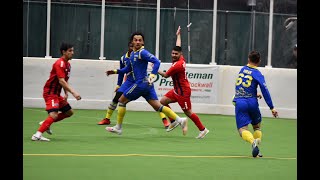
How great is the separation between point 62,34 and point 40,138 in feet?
37.7

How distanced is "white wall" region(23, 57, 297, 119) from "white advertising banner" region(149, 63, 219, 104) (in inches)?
3.4

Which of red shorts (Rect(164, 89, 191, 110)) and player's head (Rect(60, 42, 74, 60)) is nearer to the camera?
player's head (Rect(60, 42, 74, 60))

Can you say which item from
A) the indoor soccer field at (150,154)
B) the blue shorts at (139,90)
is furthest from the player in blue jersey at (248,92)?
the blue shorts at (139,90)

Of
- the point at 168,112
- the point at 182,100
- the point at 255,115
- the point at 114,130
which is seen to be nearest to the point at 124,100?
the point at 114,130

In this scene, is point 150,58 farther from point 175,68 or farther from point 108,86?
point 108,86

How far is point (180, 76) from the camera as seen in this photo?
17297mm

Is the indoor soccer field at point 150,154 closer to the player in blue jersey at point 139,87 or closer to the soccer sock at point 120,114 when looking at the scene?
the soccer sock at point 120,114

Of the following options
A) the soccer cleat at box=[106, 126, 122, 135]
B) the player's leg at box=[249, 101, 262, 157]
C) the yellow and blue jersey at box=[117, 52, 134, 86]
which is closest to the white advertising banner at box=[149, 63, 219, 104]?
the yellow and blue jersey at box=[117, 52, 134, 86]

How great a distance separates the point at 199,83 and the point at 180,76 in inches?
274

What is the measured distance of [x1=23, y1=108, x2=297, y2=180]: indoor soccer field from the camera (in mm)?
10672

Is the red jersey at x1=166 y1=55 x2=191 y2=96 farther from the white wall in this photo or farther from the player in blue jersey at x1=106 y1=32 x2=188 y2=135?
the white wall

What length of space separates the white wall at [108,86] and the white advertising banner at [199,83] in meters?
0.09

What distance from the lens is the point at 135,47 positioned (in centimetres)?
1616
